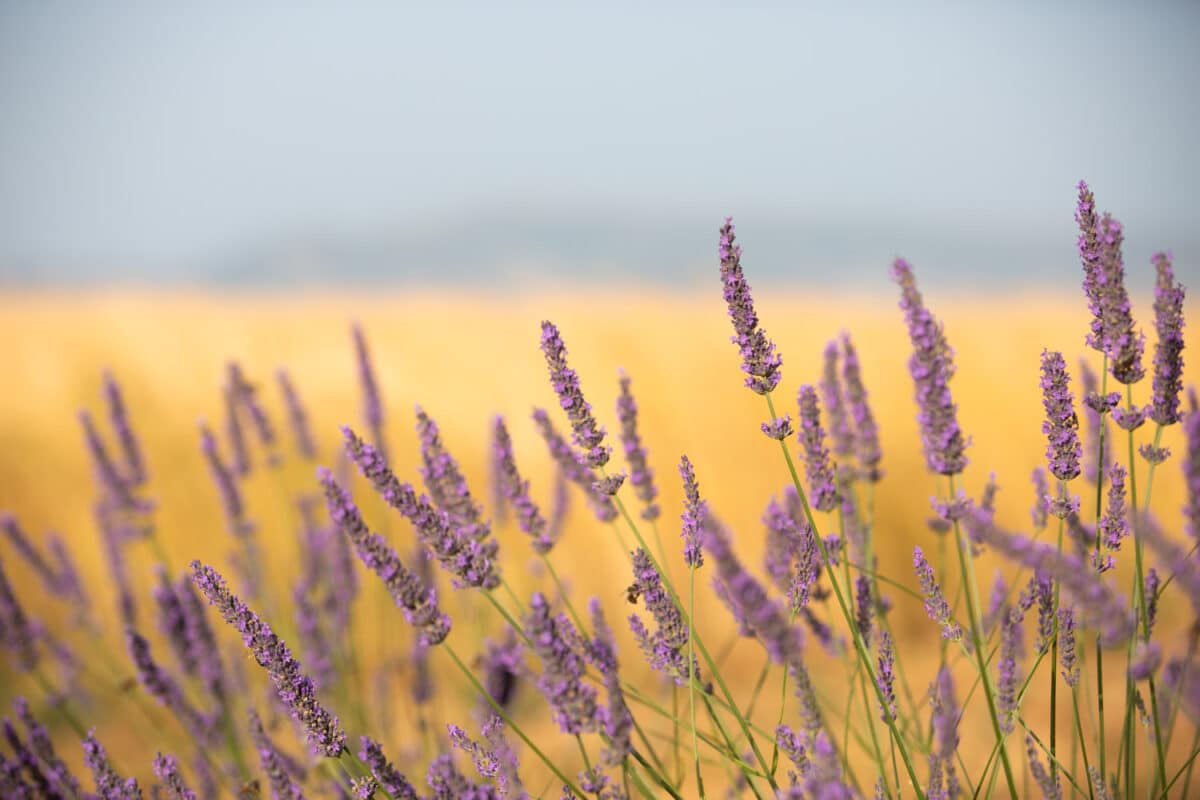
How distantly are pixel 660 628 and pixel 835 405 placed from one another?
1.79 feet

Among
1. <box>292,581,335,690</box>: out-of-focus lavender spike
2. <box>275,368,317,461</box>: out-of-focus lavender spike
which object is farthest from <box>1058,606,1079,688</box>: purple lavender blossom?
<box>275,368,317,461</box>: out-of-focus lavender spike

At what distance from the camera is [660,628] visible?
104 centimetres

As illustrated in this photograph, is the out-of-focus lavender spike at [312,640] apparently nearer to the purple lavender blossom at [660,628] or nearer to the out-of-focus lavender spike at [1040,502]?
the purple lavender blossom at [660,628]

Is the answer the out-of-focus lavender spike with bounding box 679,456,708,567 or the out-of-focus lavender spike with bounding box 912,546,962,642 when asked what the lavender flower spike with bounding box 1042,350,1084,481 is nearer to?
the out-of-focus lavender spike with bounding box 912,546,962,642

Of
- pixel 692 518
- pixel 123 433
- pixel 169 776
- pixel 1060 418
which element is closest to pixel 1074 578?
pixel 1060 418

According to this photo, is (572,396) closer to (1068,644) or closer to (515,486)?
(515,486)

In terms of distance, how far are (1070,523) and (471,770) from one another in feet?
5.85

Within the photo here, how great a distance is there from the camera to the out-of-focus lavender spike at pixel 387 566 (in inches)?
36.7

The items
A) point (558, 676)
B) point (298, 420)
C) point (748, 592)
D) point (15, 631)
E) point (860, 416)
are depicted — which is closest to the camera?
point (748, 592)

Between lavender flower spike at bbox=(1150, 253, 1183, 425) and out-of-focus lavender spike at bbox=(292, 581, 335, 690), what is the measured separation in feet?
6.12

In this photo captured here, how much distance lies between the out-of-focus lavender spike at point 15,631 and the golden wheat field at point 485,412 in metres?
1.83

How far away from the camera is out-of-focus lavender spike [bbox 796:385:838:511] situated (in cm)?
113

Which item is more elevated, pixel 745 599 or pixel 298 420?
pixel 745 599

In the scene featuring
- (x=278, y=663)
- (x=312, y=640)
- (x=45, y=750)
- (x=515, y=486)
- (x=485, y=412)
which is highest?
(x=515, y=486)
